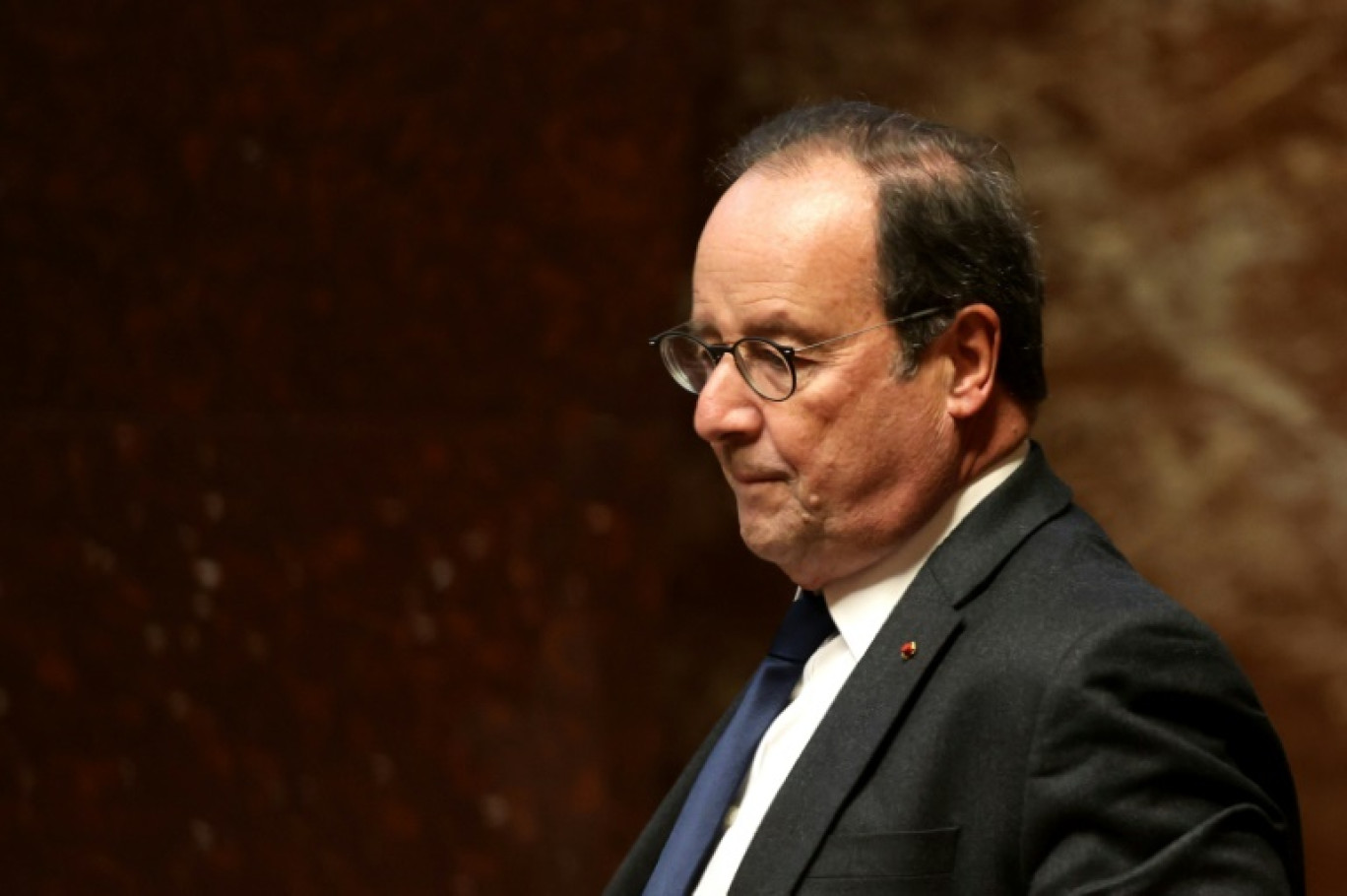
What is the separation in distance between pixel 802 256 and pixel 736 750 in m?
0.47

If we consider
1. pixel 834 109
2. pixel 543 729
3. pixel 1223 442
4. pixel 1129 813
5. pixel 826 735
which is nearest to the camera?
pixel 1129 813

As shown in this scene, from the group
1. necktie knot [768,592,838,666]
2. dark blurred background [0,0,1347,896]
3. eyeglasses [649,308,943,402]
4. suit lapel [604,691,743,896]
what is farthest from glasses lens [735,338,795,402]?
dark blurred background [0,0,1347,896]

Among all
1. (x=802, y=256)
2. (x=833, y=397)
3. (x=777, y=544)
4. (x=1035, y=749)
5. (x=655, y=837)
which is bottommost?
(x=655, y=837)

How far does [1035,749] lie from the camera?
1405mm

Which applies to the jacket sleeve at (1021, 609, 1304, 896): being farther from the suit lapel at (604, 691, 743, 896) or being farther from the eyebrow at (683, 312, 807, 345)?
the suit lapel at (604, 691, 743, 896)

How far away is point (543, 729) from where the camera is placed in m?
2.97

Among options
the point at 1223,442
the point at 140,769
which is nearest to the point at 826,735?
the point at 1223,442

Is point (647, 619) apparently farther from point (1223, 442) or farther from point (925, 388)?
point (925, 388)

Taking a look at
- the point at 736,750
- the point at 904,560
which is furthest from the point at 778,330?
the point at 736,750

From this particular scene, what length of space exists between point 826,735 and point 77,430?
6.09 feet

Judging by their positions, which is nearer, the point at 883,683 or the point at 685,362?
the point at 883,683

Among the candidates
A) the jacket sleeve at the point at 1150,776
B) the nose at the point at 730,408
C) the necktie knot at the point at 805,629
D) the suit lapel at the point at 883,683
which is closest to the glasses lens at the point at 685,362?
the nose at the point at 730,408

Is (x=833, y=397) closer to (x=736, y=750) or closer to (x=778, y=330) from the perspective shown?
(x=778, y=330)

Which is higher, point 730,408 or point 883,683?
point 730,408
